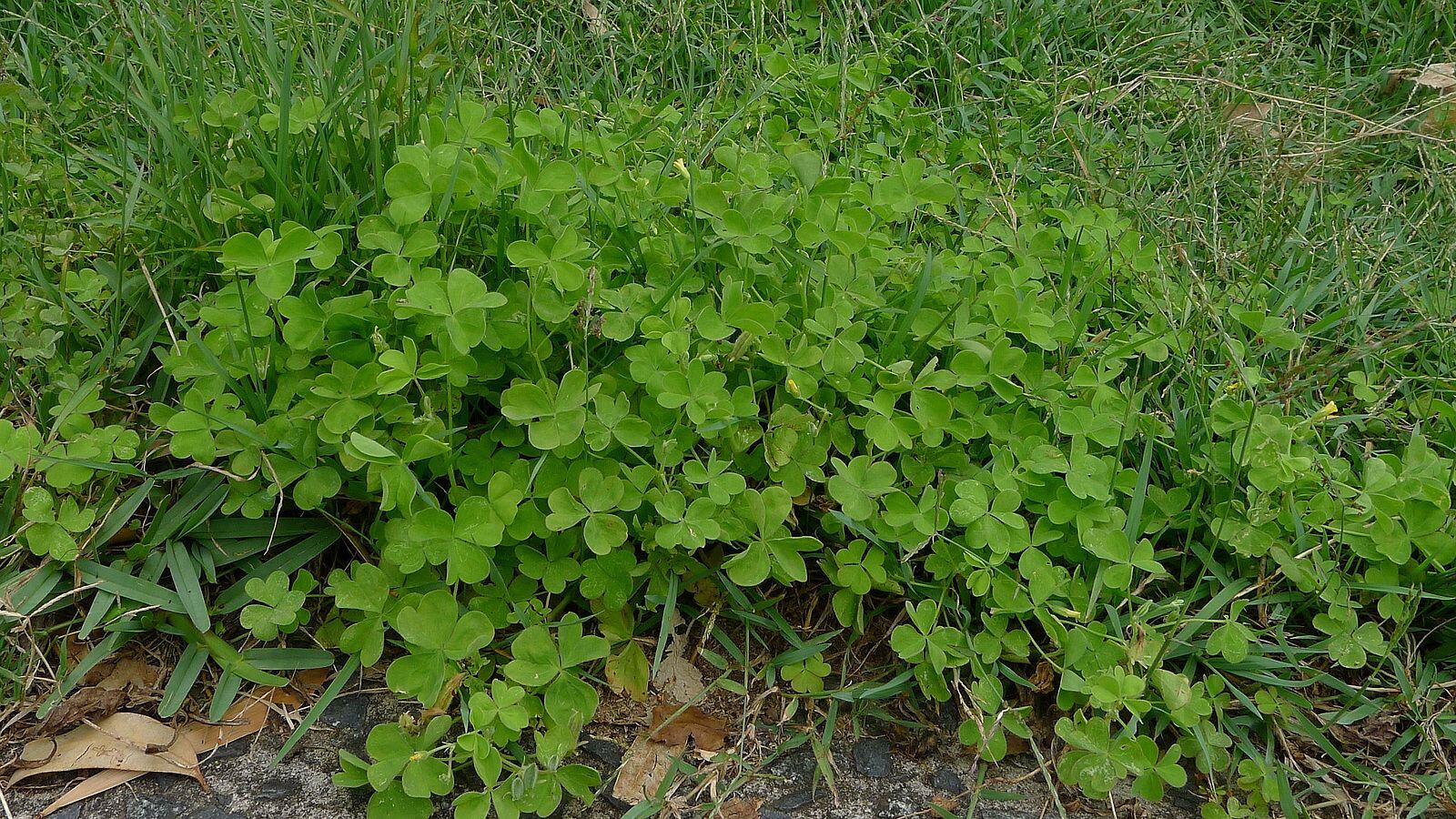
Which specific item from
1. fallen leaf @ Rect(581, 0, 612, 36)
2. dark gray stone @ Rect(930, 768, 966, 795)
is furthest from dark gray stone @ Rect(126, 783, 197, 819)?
fallen leaf @ Rect(581, 0, 612, 36)

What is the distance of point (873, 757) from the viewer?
1.88 metres

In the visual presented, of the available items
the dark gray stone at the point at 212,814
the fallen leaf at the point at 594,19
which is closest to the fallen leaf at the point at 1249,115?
the fallen leaf at the point at 594,19

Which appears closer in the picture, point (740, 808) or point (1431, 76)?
point (740, 808)

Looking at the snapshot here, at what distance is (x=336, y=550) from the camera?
6.66 ft

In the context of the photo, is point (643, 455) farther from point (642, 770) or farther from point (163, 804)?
point (163, 804)

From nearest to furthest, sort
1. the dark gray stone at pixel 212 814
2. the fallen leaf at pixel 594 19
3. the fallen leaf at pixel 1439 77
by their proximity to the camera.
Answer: the dark gray stone at pixel 212 814
the fallen leaf at pixel 594 19
the fallen leaf at pixel 1439 77

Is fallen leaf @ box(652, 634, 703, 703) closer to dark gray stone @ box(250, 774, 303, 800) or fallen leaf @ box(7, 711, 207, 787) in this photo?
dark gray stone @ box(250, 774, 303, 800)

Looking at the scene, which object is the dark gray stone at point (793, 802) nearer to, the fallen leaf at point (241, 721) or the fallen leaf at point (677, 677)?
the fallen leaf at point (677, 677)

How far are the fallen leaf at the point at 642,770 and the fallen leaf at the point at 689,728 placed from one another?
0.02 m

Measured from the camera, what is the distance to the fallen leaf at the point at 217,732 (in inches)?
67.7

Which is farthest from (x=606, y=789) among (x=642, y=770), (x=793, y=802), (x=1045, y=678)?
(x=1045, y=678)

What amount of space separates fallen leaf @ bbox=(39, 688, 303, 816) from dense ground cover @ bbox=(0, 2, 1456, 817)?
0.04 m

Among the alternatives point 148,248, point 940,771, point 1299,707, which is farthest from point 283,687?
point 1299,707

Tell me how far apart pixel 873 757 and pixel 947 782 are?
5.5 inches
